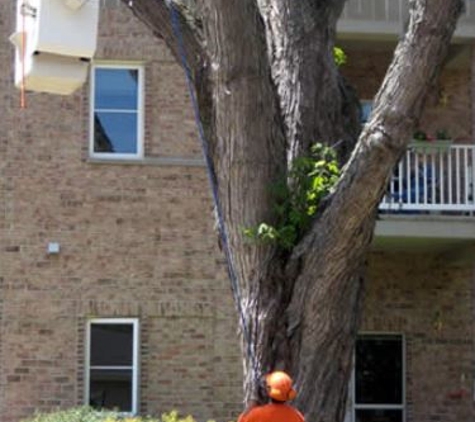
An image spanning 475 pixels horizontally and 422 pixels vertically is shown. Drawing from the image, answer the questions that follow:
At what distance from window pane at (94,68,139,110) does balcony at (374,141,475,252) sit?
374 cm

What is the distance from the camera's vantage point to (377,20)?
18.4 meters

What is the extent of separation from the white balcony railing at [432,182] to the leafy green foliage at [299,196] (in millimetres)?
8008

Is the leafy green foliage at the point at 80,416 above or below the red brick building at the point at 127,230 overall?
below

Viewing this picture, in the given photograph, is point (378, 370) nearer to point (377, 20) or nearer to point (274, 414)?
point (377, 20)

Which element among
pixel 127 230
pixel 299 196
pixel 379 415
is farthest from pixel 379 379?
pixel 299 196

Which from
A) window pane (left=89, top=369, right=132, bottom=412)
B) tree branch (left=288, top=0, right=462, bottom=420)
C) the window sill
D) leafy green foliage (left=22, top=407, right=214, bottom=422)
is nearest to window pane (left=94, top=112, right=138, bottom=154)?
the window sill

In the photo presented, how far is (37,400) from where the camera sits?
17.3 m

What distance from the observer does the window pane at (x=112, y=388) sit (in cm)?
1756

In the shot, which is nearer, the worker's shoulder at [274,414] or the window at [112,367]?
the worker's shoulder at [274,414]

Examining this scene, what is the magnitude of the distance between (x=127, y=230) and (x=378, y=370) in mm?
4338

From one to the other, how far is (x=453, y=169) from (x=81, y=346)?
5.59 meters

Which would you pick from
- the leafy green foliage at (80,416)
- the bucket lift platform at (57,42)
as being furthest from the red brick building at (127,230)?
the bucket lift platform at (57,42)

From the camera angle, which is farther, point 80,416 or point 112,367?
point 112,367

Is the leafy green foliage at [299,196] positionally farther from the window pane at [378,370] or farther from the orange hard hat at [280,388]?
the window pane at [378,370]
